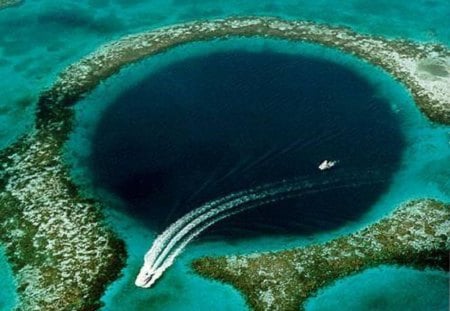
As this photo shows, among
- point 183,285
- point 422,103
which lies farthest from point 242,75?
point 183,285

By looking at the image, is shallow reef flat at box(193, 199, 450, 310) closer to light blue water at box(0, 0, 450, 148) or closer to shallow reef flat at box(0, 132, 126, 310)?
shallow reef flat at box(0, 132, 126, 310)

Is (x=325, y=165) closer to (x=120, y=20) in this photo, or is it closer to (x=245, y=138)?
(x=245, y=138)

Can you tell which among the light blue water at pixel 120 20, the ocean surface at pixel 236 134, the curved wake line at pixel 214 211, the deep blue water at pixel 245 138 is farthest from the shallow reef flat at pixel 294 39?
the curved wake line at pixel 214 211

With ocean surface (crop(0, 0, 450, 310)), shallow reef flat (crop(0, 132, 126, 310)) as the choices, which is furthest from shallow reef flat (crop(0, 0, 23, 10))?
shallow reef flat (crop(0, 132, 126, 310))

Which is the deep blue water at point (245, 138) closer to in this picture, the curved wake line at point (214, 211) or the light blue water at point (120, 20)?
the curved wake line at point (214, 211)

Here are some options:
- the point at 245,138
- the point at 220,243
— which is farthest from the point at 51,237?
the point at 245,138
